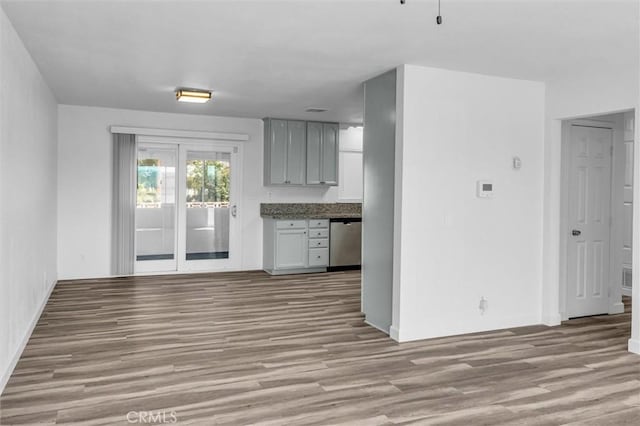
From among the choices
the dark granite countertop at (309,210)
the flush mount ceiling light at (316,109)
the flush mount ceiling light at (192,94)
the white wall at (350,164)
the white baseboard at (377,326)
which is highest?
the flush mount ceiling light at (316,109)

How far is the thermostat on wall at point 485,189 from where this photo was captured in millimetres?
4836

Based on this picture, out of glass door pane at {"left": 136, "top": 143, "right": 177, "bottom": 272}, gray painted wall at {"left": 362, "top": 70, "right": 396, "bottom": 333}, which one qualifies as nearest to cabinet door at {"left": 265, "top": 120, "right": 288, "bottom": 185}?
glass door pane at {"left": 136, "top": 143, "right": 177, "bottom": 272}

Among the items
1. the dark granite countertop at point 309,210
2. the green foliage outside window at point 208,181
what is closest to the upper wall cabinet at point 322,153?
the dark granite countertop at point 309,210

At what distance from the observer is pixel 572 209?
539cm

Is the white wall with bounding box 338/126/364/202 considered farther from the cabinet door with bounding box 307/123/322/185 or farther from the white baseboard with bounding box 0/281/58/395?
the white baseboard with bounding box 0/281/58/395

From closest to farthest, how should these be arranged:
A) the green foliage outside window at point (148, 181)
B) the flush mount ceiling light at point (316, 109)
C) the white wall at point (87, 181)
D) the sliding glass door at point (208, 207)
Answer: the flush mount ceiling light at point (316, 109) < the white wall at point (87, 181) < the green foliage outside window at point (148, 181) < the sliding glass door at point (208, 207)

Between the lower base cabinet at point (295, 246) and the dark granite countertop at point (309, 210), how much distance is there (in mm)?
116

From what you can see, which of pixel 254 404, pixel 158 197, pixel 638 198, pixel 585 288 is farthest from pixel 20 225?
pixel 585 288

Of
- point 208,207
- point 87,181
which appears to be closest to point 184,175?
point 208,207

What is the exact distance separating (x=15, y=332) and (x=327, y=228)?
5.11 m

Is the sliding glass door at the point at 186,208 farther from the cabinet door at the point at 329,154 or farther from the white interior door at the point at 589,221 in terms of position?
the white interior door at the point at 589,221

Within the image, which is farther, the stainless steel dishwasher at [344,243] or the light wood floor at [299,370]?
the stainless steel dishwasher at [344,243]

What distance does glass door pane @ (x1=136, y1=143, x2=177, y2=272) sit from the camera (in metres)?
7.70

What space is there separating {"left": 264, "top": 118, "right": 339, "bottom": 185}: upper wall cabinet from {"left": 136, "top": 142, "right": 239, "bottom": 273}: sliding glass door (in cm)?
63
